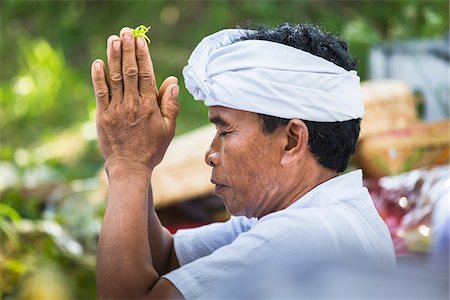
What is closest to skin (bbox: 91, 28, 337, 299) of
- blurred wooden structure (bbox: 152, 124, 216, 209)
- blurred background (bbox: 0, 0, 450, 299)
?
blurred background (bbox: 0, 0, 450, 299)

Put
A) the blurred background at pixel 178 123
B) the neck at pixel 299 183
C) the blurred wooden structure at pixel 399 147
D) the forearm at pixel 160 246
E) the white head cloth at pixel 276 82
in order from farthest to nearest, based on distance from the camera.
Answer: the blurred wooden structure at pixel 399 147 < the blurred background at pixel 178 123 < the forearm at pixel 160 246 < the neck at pixel 299 183 < the white head cloth at pixel 276 82

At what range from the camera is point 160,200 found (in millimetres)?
5270

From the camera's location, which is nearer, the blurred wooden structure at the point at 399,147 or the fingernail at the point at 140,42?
the fingernail at the point at 140,42

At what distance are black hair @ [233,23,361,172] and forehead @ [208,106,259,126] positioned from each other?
0.03 m

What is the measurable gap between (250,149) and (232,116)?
0.30ft

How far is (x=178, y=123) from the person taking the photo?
8.65 m

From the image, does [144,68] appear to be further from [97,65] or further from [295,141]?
[295,141]

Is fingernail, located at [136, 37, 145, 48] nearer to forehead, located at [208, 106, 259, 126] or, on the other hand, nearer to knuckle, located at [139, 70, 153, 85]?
knuckle, located at [139, 70, 153, 85]

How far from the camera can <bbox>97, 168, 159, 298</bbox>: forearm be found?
2.09m

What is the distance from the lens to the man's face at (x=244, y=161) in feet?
7.25

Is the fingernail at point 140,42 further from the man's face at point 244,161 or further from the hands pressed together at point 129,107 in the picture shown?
the man's face at point 244,161

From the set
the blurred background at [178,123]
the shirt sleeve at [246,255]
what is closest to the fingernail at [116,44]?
the shirt sleeve at [246,255]

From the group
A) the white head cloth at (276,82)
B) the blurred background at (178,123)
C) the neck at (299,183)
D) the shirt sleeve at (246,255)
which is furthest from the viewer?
the blurred background at (178,123)

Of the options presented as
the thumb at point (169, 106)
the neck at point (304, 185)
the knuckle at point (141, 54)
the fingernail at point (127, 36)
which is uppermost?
the fingernail at point (127, 36)
